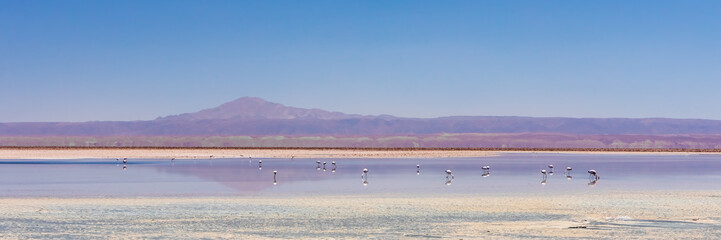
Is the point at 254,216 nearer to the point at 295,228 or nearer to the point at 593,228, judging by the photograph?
the point at 295,228

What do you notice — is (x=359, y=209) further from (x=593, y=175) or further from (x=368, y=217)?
(x=593, y=175)

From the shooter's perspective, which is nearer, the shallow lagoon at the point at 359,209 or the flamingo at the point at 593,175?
the shallow lagoon at the point at 359,209

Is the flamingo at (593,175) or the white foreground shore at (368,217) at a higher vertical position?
the flamingo at (593,175)

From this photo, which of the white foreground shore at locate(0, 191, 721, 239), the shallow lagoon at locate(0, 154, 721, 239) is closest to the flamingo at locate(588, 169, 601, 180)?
the shallow lagoon at locate(0, 154, 721, 239)

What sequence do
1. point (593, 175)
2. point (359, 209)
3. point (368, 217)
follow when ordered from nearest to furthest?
point (368, 217)
point (359, 209)
point (593, 175)

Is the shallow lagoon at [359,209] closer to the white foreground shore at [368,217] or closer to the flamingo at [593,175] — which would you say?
the white foreground shore at [368,217]

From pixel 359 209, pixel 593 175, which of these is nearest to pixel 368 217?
pixel 359 209

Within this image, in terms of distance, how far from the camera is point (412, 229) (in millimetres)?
17797

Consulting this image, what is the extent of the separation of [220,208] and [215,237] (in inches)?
217

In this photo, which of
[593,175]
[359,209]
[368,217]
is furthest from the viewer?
[593,175]

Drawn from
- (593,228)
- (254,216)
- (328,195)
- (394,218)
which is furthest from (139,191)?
(593,228)

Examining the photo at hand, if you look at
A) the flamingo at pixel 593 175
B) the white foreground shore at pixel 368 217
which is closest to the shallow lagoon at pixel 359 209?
the white foreground shore at pixel 368 217

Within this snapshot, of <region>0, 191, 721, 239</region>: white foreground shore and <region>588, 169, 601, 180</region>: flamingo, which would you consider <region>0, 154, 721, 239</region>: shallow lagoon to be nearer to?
<region>0, 191, 721, 239</region>: white foreground shore

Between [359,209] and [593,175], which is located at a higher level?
[593,175]
